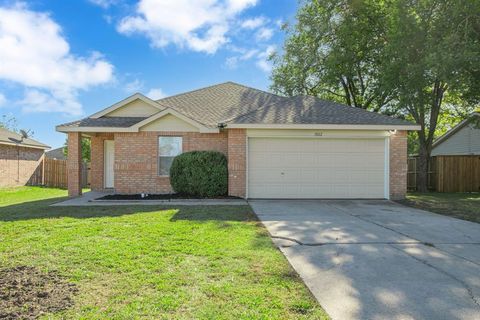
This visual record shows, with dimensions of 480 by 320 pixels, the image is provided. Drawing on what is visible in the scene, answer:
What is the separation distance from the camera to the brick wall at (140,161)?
1305 centimetres

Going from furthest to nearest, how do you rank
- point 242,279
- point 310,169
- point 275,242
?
point 310,169 → point 275,242 → point 242,279

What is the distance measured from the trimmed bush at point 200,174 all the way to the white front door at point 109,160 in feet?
13.7

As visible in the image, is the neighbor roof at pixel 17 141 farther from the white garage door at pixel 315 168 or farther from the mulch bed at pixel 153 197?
the white garage door at pixel 315 168

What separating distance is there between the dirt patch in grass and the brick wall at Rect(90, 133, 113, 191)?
11.1 meters

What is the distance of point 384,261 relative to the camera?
190 inches

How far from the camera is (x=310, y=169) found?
12352mm

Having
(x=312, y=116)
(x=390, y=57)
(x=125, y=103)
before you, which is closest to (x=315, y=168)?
(x=312, y=116)

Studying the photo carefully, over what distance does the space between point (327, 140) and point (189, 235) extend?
7709 mm

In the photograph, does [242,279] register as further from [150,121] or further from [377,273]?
[150,121]

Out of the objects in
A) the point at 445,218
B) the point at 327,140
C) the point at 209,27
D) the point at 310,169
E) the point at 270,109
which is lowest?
the point at 445,218

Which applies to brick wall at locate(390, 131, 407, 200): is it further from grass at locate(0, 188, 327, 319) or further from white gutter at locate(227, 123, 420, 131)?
grass at locate(0, 188, 327, 319)

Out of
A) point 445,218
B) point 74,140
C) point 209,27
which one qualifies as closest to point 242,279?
point 445,218

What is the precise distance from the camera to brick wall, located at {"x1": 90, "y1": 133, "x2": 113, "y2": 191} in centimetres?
1484

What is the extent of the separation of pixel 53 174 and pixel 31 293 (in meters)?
20.1
